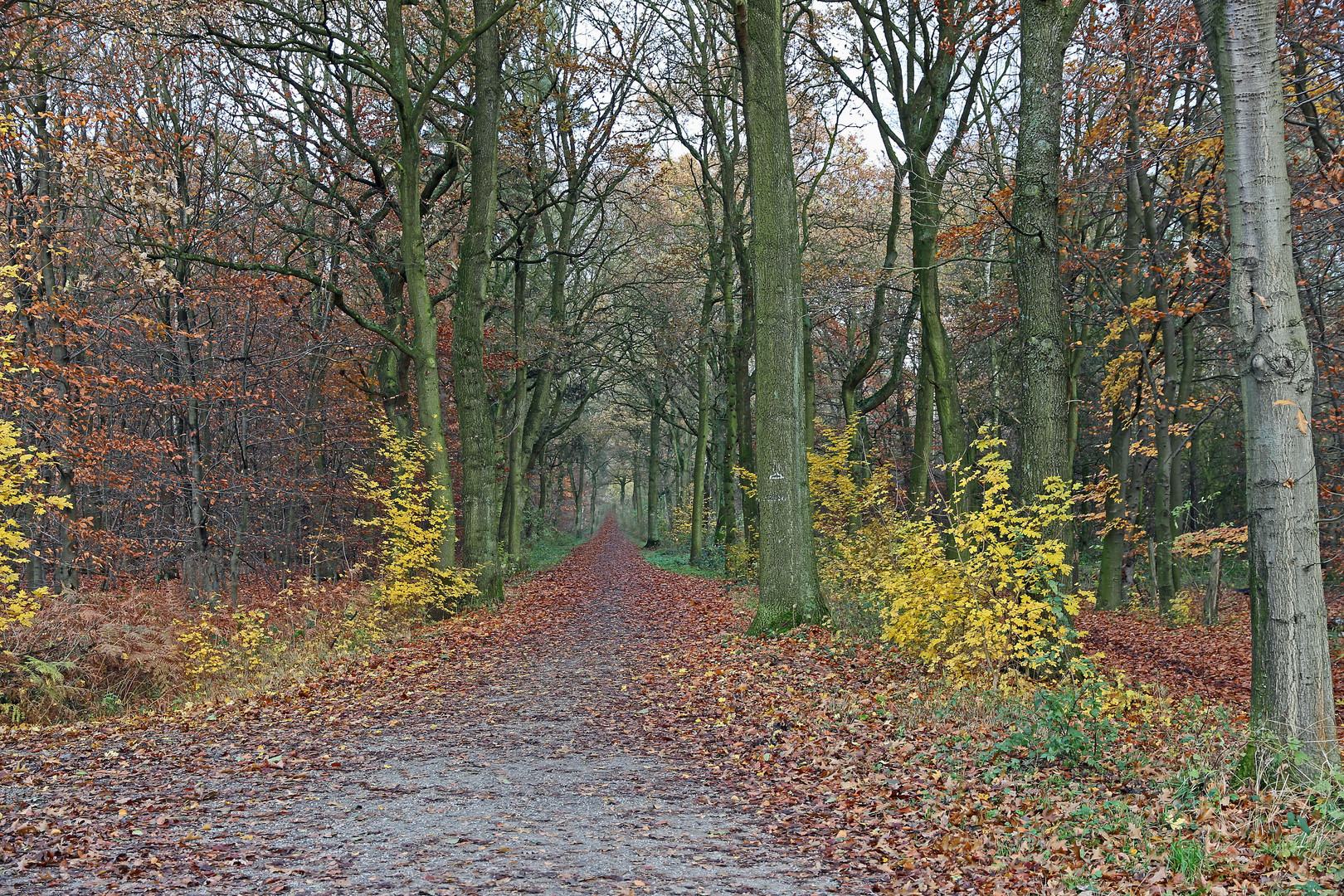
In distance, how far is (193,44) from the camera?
1368 centimetres

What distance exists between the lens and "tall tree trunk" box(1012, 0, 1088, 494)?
324 inches

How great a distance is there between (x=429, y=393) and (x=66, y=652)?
6248mm

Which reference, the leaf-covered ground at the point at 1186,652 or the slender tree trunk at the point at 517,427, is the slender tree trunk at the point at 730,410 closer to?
the slender tree trunk at the point at 517,427

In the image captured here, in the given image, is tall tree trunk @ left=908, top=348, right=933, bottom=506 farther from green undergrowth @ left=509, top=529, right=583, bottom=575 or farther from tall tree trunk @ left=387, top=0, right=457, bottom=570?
green undergrowth @ left=509, top=529, right=583, bottom=575

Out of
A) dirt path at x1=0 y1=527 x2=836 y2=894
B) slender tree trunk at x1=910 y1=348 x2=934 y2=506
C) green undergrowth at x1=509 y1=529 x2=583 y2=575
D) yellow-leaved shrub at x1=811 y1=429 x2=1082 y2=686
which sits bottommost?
green undergrowth at x1=509 y1=529 x2=583 y2=575

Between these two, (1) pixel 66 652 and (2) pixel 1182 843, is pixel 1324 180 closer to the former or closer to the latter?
(2) pixel 1182 843

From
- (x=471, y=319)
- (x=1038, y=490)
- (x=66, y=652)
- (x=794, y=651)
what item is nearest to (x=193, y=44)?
(x=471, y=319)

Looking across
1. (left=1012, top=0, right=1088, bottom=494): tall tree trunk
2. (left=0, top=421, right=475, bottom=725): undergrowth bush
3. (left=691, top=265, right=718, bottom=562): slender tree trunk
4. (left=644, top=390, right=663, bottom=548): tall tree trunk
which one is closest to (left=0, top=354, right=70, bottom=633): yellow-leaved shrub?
(left=0, top=421, right=475, bottom=725): undergrowth bush

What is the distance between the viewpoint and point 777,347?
11016 millimetres

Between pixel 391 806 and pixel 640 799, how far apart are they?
168 centimetres

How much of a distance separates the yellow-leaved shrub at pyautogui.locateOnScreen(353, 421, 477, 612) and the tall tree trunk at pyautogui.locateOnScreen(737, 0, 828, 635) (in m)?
5.77

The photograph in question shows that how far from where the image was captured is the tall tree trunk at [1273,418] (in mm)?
4758

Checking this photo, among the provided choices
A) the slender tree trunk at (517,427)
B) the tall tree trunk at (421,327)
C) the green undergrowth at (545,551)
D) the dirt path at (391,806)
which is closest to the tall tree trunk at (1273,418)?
the dirt path at (391,806)

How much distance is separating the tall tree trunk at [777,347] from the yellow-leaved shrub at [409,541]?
577 centimetres
